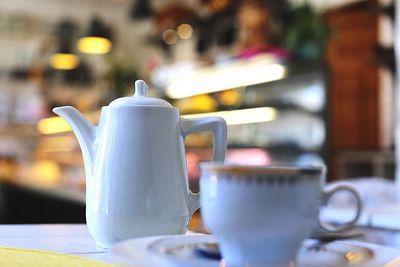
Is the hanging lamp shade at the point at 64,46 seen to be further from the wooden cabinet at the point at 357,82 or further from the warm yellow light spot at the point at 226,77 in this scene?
the wooden cabinet at the point at 357,82

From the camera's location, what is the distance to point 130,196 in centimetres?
74

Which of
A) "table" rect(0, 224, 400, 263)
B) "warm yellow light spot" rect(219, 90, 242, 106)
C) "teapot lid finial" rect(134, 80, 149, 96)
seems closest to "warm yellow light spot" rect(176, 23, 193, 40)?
"warm yellow light spot" rect(219, 90, 242, 106)

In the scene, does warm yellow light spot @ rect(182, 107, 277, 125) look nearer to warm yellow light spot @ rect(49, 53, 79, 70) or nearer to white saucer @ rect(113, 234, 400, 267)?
white saucer @ rect(113, 234, 400, 267)

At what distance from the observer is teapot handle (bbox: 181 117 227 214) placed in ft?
2.67

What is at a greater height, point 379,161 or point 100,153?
point 379,161

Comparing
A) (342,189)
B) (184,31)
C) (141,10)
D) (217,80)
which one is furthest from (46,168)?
(342,189)

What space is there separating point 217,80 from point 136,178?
4373 mm

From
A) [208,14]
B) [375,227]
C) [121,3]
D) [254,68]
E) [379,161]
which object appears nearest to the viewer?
[375,227]

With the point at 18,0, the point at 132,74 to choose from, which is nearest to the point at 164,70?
the point at 132,74

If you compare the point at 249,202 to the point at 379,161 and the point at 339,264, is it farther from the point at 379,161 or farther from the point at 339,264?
the point at 379,161

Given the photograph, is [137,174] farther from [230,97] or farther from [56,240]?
[230,97]

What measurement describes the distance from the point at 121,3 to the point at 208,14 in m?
4.15

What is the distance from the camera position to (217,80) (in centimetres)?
508

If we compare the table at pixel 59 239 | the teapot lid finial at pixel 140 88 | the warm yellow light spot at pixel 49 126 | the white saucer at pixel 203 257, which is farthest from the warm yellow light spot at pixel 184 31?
the white saucer at pixel 203 257
